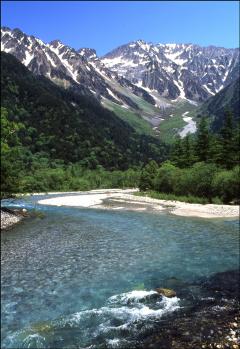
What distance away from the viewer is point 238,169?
76.3m

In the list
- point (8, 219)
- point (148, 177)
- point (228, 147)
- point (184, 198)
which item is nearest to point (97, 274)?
point (8, 219)

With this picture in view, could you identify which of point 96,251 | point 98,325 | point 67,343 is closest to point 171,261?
point 96,251

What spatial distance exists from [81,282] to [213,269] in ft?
34.5

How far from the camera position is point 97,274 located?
1134 inches

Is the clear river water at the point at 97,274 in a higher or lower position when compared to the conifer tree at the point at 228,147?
lower

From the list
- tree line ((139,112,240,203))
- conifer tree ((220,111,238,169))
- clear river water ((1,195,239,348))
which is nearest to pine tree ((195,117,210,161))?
tree line ((139,112,240,203))

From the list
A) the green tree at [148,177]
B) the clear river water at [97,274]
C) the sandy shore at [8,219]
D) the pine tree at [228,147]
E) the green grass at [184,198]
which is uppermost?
the pine tree at [228,147]

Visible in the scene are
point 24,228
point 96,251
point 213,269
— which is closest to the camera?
point 213,269

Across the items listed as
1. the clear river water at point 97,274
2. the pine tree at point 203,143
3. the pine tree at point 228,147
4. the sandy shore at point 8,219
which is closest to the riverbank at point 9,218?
the sandy shore at point 8,219

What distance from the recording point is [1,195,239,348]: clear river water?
19.2 m

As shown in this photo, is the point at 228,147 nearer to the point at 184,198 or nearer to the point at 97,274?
the point at 184,198

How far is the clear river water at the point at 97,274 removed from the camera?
1925 cm

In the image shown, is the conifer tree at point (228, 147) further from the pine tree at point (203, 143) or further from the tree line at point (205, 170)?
the pine tree at point (203, 143)

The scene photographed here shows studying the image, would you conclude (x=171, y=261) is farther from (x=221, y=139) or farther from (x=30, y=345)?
(x=221, y=139)
